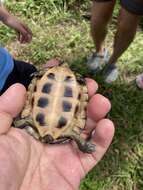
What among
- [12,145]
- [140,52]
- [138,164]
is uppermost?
[12,145]

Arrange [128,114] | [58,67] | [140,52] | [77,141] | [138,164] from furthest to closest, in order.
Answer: [140,52] → [128,114] → [138,164] → [58,67] → [77,141]

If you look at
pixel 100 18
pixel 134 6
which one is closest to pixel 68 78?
pixel 134 6

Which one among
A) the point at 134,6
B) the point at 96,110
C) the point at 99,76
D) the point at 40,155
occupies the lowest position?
the point at 99,76

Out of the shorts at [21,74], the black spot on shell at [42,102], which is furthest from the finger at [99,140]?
the shorts at [21,74]

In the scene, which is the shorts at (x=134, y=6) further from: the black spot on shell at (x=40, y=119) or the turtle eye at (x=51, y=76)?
the black spot on shell at (x=40, y=119)

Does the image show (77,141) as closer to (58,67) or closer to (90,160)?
(90,160)

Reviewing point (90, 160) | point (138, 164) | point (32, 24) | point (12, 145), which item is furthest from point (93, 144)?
point (32, 24)

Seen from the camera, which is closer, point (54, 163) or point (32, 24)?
point (54, 163)

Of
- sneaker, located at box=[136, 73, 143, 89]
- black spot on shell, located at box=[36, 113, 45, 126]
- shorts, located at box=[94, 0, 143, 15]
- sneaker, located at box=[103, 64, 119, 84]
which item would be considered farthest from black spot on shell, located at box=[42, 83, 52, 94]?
sneaker, located at box=[136, 73, 143, 89]

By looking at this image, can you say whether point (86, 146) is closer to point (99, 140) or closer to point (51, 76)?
point (99, 140)
